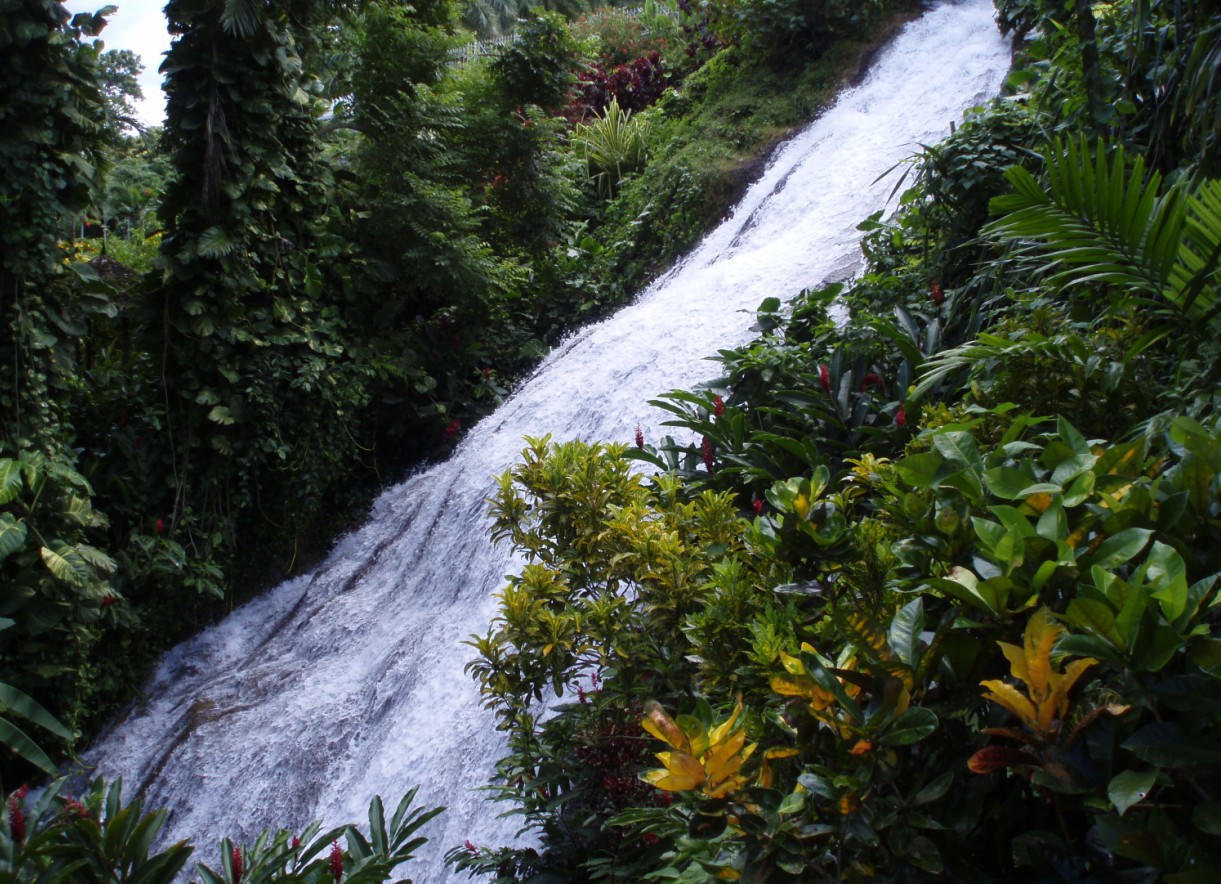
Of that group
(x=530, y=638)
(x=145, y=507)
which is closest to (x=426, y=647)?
(x=530, y=638)

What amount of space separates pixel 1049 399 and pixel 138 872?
10.0 ft

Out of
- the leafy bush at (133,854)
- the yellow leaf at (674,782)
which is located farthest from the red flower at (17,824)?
the yellow leaf at (674,782)

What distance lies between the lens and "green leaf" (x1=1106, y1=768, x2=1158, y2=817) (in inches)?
45.1

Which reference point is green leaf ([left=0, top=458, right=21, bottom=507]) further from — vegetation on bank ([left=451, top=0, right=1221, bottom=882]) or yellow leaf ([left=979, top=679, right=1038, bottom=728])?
yellow leaf ([left=979, top=679, right=1038, bottom=728])

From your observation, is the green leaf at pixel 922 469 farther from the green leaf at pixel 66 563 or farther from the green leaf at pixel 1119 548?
the green leaf at pixel 66 563

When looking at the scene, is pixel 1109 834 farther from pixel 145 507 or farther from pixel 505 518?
pixel 145 507

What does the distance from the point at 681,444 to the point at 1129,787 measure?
3.30 meters

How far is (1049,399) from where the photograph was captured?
105 inches

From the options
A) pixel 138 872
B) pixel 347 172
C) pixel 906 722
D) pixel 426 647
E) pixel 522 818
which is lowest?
pixel 522 818

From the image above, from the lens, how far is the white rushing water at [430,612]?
4137 mm

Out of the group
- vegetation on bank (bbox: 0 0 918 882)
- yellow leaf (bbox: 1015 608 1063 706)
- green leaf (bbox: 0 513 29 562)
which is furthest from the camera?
vegetation on bank (bbox: 0 0 918 882)

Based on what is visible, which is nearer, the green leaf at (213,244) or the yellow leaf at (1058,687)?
the yellow leaf at (1058,687)

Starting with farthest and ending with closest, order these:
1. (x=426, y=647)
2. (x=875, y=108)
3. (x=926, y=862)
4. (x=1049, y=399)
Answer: (x=875, y=108), (x=426, y=647), (x=1049, y=399), (x=926, y=862)

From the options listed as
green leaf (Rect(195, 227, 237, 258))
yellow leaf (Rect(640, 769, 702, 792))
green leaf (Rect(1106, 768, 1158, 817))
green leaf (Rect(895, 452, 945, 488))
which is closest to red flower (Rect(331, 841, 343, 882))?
yellow leaf (Rect(640, 769, 702, 792))
